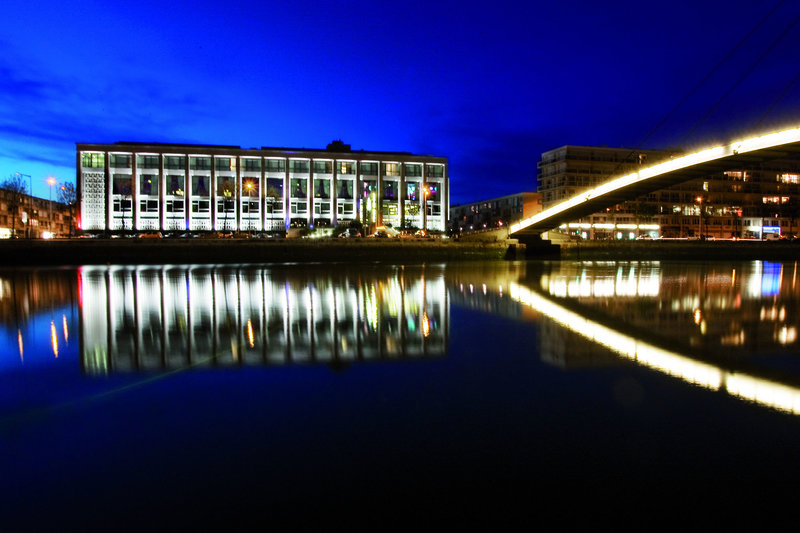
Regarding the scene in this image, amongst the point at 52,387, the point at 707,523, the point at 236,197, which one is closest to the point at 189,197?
the point at 236,197

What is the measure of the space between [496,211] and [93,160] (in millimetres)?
78426

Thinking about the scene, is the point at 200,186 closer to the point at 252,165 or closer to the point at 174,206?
the point at 174,206

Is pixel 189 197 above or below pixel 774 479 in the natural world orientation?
above

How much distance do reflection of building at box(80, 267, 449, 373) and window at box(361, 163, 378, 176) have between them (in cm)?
7181

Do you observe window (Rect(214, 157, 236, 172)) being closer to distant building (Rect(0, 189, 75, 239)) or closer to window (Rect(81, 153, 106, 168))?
window (Rect(81, 153, 106, 168))

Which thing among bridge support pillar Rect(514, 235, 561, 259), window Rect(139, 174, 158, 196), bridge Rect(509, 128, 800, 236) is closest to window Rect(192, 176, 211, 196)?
window Rect(139, 174, 158, 196)

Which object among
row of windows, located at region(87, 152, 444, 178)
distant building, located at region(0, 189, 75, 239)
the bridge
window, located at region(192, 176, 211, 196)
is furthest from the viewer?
distant building, located at region(0, 189, 75, 239)

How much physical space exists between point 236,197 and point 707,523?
86024 mm

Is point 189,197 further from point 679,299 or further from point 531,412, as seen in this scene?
point 531,412

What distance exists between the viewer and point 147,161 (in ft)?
270

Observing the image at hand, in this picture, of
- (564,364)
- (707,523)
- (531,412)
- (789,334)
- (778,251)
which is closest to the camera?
(707,523)

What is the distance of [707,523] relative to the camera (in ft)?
10.7

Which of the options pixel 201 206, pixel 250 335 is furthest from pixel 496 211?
pixel 250 335

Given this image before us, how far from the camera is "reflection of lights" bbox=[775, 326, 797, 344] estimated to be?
9.18 m
